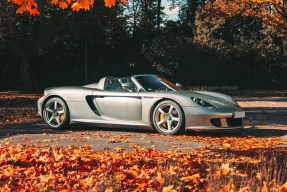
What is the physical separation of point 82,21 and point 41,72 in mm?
4854

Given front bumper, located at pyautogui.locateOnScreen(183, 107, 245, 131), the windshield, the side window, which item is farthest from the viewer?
the side window

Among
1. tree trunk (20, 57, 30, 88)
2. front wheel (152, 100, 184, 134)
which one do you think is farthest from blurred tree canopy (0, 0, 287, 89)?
front wheel (152, 100, 184, 134)

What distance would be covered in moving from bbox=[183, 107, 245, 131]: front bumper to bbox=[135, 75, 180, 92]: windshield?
1.08 m

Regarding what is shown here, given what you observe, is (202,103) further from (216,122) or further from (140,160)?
(140,160)

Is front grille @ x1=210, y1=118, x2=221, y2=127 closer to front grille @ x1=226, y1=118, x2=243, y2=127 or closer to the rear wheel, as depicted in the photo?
front grille @ x1=226, y1=118, x2=243, y2=127

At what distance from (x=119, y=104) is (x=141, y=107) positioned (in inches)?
21.3

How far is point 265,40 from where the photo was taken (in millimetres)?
36000

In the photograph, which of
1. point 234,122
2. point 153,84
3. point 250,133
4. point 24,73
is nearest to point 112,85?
point 153,84

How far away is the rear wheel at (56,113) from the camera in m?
10.5

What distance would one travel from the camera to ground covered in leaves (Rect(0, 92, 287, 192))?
459 cm

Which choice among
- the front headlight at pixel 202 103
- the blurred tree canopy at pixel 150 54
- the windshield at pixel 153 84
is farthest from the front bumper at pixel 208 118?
the blurred tree canopy at pixel 150 54

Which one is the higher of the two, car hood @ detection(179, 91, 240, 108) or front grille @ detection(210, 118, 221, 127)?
car hood @ detection(179, 91, 240, 108)

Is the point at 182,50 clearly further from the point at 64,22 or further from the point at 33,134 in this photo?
the point at 33,134

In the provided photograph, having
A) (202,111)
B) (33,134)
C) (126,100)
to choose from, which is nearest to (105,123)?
(126,100)
